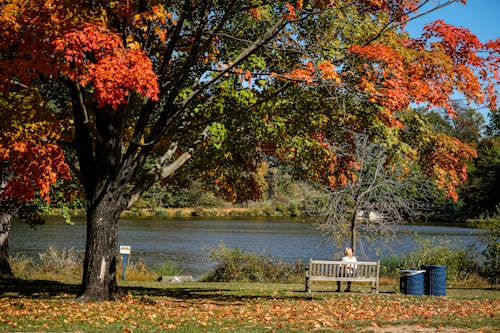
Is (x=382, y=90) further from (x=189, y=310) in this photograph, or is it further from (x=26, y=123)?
(x=26, y=123)

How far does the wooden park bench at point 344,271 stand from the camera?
A: 14625 mm

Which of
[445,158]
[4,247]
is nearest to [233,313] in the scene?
[445,158]

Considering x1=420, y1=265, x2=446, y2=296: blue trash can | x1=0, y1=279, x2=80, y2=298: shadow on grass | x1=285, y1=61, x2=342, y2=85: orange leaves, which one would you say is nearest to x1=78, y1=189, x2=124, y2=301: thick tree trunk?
x1=0, y1=279, x2=80, y2=298: shadow on grass

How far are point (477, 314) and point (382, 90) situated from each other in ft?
16.7

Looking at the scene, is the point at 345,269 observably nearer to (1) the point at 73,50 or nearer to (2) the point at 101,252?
(2) the point at 101,252

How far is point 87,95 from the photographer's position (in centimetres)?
1327

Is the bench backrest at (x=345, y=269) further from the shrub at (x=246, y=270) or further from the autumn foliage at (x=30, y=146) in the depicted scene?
the autumn foliage at (x=30, y=146)

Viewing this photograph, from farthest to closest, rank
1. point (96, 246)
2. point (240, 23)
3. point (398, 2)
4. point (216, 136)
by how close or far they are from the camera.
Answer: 1. point (398, 2)
2. point (240, 23)
3. point (216, 136)
4. point (96, 246)

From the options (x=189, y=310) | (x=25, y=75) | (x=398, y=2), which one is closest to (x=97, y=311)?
(x=189, y=310)

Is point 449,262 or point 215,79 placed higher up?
point 215,79

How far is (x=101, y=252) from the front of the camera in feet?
38.8

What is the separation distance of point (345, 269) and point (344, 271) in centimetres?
12

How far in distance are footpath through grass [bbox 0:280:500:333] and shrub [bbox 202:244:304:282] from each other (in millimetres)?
6243

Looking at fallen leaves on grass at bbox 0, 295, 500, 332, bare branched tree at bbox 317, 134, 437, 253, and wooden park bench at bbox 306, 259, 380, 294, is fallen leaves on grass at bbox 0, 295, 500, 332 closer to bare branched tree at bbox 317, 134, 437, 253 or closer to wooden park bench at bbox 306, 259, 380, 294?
wooden park bench at bbox 306, 259, 380, 294
